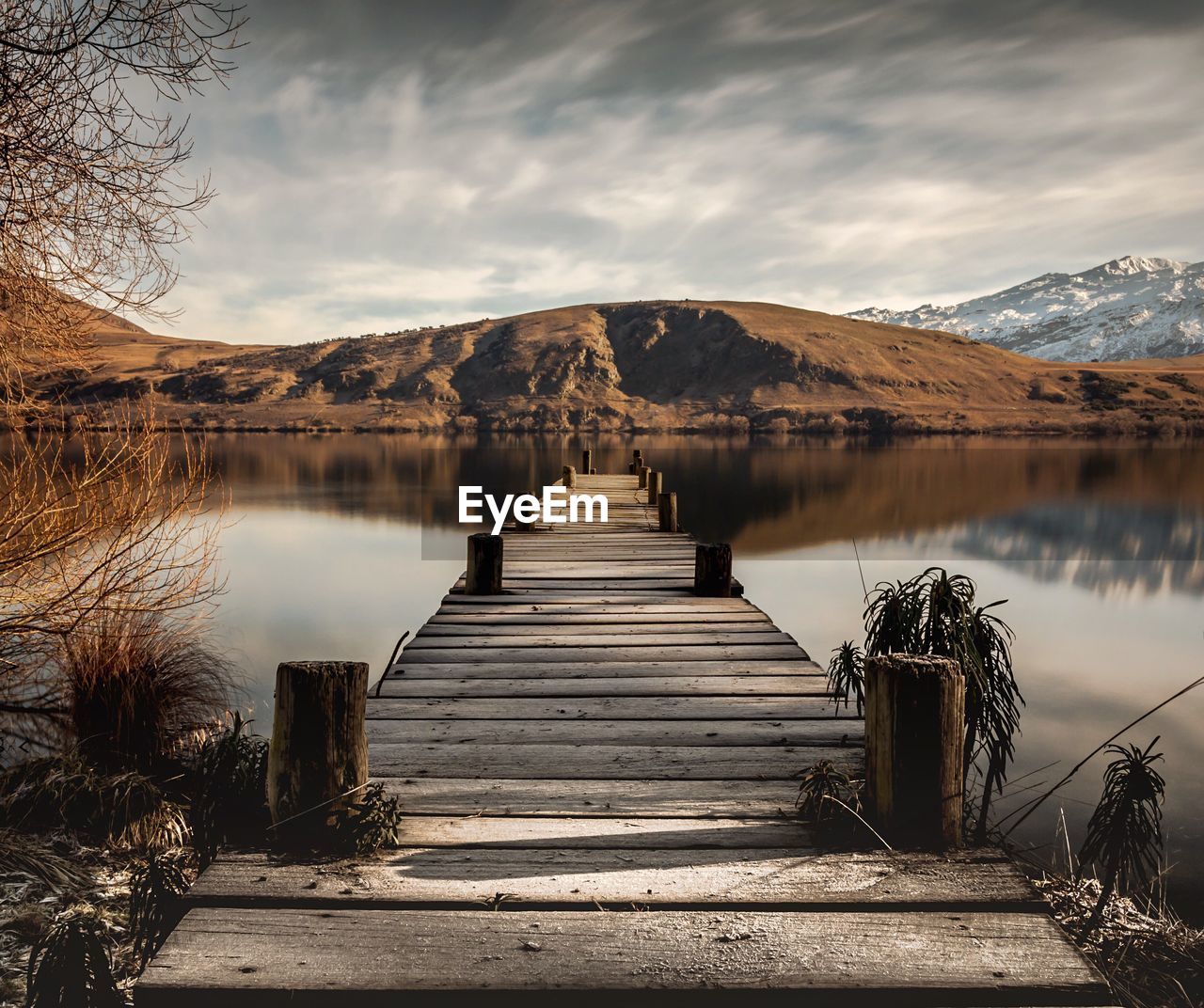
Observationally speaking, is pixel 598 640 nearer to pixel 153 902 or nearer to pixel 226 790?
pixel 226 790

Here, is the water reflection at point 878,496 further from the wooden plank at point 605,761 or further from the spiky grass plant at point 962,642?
the wooden plank at point 605,761

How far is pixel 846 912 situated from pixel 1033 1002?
0.60 metres

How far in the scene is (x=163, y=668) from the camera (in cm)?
693

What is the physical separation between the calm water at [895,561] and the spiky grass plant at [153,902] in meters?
3.48

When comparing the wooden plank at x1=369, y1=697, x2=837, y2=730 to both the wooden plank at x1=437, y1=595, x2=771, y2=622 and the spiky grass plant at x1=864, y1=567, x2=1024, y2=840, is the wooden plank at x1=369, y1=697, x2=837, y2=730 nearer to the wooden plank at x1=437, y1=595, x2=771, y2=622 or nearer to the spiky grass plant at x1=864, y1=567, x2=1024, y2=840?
the spiky grass plant at x1=864, y1=567, x2=1024, y2=840

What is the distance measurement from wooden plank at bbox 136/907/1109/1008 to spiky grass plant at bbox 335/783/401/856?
0.38 meters

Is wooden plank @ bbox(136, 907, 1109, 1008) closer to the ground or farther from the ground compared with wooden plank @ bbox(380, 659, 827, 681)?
closer to the ground

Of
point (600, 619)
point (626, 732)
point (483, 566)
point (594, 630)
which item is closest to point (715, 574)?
point (600, 619)

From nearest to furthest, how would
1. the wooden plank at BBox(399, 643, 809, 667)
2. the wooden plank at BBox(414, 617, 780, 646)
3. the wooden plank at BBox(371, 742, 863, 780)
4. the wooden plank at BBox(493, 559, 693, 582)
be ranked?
1. the wooden plank at BBox(371, 742, 863, 780)
2. the wooden plank at BBox(399, 643, 809, 667)
3. the wooden plank at BBox(414, 617, 780, 646)
4. the wooden plank at BBox(493, 559, 693, 582)

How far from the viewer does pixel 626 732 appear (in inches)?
188

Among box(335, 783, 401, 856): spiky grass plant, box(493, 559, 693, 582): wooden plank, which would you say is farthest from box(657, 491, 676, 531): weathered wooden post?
box(335, 783, 401, 856): spiky grass plant

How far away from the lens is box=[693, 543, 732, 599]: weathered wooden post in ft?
28.0

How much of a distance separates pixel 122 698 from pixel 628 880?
480 centimetres

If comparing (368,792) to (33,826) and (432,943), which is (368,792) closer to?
(432,943)
